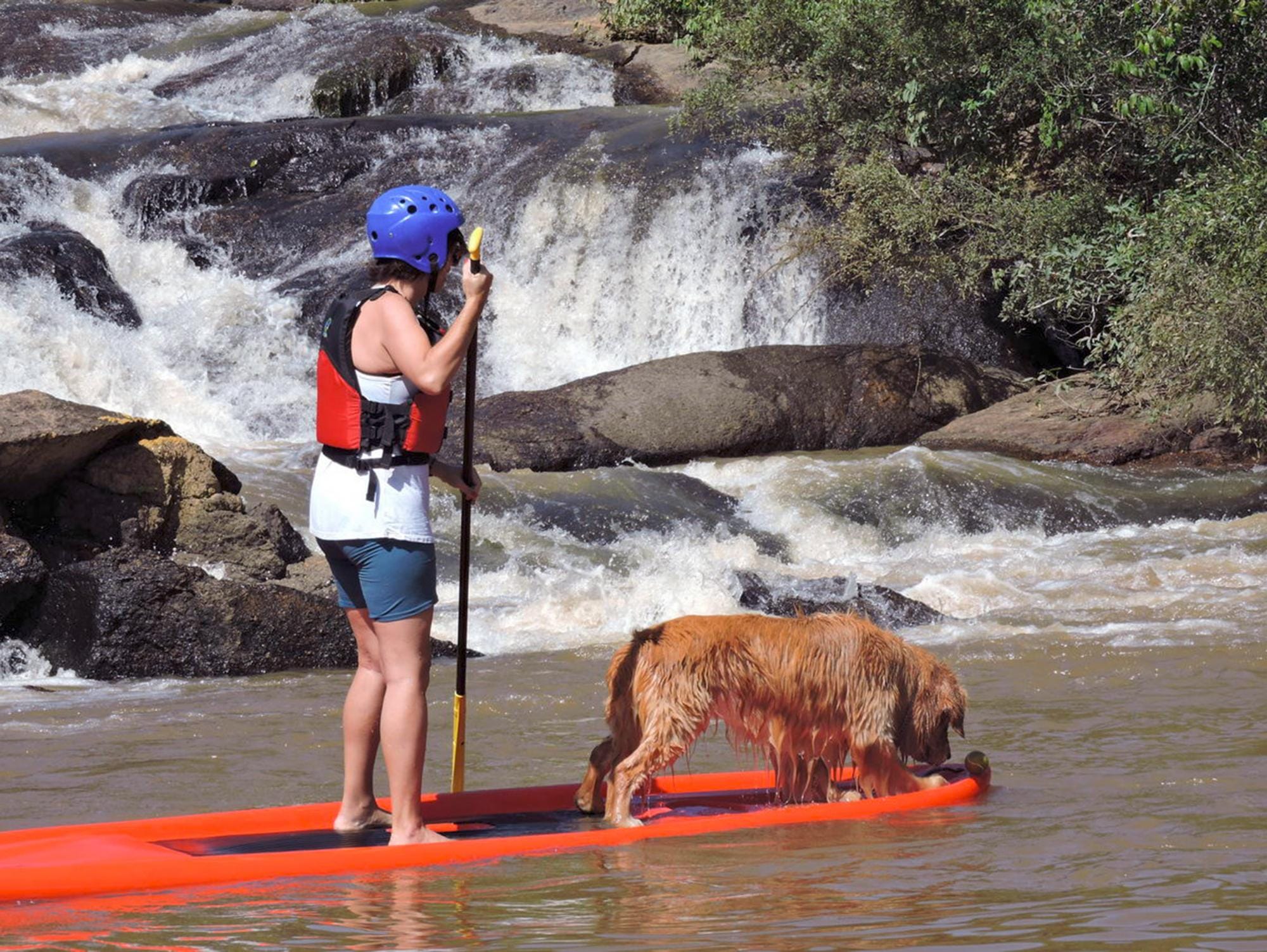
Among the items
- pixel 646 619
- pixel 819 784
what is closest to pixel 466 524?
pixel 819 784

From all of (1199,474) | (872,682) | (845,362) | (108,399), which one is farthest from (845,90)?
(872,682)

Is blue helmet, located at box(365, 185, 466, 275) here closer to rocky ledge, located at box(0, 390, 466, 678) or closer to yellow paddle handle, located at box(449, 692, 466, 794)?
yellow paddle handle, located at box(449, 692, 466, 794)

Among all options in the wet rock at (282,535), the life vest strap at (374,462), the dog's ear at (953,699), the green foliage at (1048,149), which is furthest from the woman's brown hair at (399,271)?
the green foliage at (1048,149)

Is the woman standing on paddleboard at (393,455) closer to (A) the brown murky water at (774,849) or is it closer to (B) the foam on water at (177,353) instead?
(A) the brown murky water at (774,849)

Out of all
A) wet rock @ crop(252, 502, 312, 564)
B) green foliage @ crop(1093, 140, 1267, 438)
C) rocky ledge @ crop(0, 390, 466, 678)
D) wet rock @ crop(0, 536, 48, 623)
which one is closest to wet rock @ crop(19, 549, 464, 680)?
rocky ledge @ crop(0, 390, 466, 678)

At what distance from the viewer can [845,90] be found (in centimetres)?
1962

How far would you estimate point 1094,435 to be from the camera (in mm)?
17359

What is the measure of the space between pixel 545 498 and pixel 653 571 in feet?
8.58

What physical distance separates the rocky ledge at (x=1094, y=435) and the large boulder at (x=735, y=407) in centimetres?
75

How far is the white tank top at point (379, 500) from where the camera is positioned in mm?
4598

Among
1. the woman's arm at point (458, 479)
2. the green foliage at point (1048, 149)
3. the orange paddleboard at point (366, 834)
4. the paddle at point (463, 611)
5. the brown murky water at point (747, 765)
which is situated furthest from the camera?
the green foliage at point (1048, 149)

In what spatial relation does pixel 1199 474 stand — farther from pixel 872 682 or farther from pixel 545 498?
pixel 872 682

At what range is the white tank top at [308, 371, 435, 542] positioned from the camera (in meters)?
4.60

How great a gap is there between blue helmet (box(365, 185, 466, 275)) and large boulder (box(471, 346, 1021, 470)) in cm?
1134
